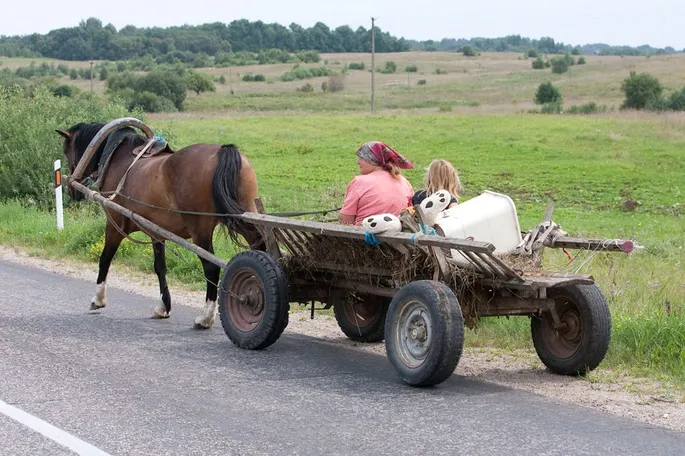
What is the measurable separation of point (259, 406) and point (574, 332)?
249 cm

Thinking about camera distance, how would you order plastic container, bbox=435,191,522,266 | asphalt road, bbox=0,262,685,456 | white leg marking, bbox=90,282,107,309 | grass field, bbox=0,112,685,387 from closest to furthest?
asphalt road, bbox=0,262,685,456 < plastic container, bbox=435,191,522,266 < grass field, bbox=0,112,685,387 < white leg marking, bbox=90,282,107,309

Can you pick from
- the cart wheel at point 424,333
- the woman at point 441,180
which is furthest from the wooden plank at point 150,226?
the cart wheel at point 424,333

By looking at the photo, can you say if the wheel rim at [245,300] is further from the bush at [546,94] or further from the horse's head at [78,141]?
the bush at [546,94]

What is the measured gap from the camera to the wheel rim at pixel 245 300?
332 inches

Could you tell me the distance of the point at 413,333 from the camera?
7.13 metres

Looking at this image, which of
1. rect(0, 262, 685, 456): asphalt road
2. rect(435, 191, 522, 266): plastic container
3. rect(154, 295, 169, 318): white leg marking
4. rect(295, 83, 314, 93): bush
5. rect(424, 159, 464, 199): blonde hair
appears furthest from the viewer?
rect(295, 83, 314, 93): bush

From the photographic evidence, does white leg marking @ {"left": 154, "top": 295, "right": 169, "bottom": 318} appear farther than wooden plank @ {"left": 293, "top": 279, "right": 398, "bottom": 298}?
Yes

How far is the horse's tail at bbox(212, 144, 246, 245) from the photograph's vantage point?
9.35 metres

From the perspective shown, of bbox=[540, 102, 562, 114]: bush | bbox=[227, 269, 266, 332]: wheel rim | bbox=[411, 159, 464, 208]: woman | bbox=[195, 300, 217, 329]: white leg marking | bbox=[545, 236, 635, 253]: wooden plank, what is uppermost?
bbox=[411, 159, 464, 208]: woman

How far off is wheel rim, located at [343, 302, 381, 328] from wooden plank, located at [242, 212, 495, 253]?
45.1 inches

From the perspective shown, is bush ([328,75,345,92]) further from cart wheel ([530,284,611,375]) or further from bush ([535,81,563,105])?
cart wheel ([530,284,611,375])

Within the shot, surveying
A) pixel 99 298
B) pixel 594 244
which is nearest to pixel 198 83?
pixel 99 298

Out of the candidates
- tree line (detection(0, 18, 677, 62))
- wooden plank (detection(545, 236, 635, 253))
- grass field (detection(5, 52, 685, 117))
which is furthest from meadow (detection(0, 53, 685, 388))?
tree line (detection(0, 18, 677, 62))

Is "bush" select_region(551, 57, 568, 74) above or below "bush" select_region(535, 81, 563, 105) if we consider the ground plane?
above
